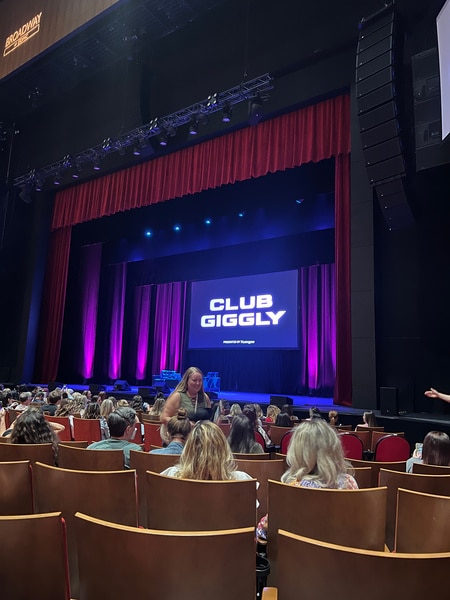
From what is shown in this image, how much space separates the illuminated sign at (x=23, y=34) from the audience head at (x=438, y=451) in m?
7.76

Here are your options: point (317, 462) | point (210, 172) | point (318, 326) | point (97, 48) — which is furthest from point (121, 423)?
point (97, 48)

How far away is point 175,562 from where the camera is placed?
1129 mm

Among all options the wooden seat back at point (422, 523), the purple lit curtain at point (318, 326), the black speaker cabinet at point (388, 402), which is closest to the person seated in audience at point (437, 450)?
the wooden seat back at point (422, 523)

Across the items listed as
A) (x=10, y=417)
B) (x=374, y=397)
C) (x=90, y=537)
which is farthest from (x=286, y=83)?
(x=90, y=537)

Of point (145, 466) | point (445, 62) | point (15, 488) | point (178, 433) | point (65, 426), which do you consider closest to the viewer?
point (15, 488)

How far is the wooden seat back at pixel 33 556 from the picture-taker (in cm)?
127

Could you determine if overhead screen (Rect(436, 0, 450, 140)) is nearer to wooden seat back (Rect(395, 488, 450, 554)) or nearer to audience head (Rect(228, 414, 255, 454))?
audience head (Rect(228, 414, 255, 454))

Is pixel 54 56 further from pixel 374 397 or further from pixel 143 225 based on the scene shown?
pixel 374 397

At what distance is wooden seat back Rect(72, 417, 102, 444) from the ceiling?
24.9 ft

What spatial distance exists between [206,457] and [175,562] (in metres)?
0.94

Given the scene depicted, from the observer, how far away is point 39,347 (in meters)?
13.8

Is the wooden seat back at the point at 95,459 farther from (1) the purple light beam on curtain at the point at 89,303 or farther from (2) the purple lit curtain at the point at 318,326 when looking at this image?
(1) the purple light beam on curtain at the point at 89,303

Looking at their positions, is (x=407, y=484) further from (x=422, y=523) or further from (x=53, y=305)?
(x=53, y=305)

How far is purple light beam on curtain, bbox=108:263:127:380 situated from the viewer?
15281 millimetres
